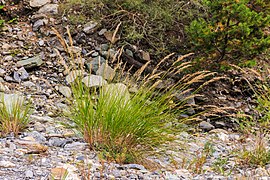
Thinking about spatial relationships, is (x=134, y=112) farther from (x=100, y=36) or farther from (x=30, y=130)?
(x=100, y=36)

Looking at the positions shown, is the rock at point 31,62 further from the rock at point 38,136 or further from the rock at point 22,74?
the rock at point 38,136

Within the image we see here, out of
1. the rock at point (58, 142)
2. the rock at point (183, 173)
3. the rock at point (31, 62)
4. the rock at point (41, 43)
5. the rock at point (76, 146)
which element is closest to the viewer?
the rock at point (183, 173)

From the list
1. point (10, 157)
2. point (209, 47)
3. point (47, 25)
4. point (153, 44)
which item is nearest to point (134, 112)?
point (10, 157)

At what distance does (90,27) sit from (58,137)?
123 inches

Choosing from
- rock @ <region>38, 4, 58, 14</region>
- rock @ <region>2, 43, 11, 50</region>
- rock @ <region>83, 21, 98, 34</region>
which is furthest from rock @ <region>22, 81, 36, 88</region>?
rock @ <region>38, 4, 58, 14</region>

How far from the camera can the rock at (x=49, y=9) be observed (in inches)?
245

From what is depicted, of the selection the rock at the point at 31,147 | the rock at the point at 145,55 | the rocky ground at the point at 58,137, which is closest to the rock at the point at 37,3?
the rocky ground at the point at 58,137

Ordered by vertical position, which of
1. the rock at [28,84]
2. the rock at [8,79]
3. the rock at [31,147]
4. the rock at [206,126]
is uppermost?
the rock at [31,147]

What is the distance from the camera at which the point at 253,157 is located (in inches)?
123

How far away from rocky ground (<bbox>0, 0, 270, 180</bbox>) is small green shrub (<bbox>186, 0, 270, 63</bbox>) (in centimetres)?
91

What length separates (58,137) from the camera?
3305 mm

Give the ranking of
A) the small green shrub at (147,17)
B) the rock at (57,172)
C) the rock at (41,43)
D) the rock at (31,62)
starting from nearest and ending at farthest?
1. the rock at (57,172)
2. the rock at (31,62)
3. the rock at (41,43)
4. the small green shrub at (147,17)

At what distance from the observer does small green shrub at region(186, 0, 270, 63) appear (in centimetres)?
502

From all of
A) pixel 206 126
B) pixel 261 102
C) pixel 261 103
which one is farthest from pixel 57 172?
pixel 206 126
